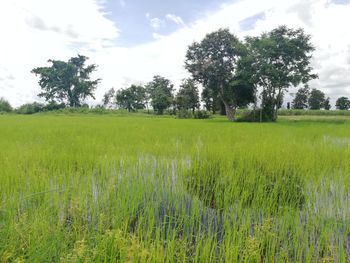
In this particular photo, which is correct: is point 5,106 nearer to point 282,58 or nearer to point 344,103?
point 282,58

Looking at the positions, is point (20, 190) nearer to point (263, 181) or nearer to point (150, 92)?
point (263, 181)

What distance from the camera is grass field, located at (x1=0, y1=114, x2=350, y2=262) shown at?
7.47 ft

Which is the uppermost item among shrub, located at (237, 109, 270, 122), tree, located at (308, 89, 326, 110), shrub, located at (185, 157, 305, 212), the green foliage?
tree, located at (308, 89, 326, 110)

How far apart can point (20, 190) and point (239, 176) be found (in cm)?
355

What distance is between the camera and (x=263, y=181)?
4.21m

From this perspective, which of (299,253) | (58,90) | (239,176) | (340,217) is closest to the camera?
(299,253)

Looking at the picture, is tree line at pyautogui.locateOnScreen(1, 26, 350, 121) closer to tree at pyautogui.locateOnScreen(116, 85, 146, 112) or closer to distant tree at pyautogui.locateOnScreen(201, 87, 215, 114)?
distant tree at pyautogui.locateOnScreen(201, 87, 215, 114)

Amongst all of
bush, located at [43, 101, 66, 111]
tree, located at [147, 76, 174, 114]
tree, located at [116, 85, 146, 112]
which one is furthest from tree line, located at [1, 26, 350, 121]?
bush, located at [43, 101, 66, 111]

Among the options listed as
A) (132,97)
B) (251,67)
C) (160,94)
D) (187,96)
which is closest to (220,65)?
(251,67)

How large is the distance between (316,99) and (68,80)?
224 feet

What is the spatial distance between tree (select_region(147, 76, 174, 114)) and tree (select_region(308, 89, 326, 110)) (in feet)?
146

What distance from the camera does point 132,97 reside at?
56.2 metres

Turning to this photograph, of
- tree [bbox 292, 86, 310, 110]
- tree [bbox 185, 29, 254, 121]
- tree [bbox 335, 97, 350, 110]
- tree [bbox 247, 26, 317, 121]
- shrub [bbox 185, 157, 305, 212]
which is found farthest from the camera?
tree [bbox 335, 97, 350, 110]

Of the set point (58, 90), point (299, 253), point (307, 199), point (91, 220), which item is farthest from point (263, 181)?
point (58, 90)
